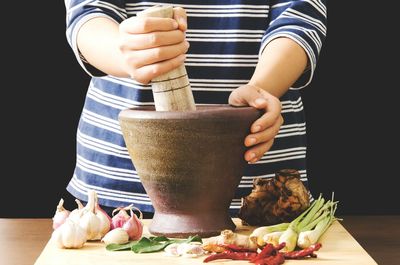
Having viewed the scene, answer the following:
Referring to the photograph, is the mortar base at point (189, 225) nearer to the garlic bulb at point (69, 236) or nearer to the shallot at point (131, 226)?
the shallot at point (131, 226)

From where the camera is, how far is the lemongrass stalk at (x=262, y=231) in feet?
4.61

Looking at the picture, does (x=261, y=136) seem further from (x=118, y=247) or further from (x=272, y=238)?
(x=118, y=247)

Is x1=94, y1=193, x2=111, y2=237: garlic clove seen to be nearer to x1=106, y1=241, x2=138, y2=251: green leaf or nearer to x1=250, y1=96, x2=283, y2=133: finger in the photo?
x1=106, y1=241, x2=138, y2=251: green leaf

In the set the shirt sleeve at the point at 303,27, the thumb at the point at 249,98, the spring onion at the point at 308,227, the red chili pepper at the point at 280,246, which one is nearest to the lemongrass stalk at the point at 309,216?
the spring onion at the point at 308,227

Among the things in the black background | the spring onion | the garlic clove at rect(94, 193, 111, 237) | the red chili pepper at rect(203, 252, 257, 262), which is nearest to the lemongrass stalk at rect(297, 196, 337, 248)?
the spring onion

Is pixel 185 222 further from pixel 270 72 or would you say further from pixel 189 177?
pixel 270 72

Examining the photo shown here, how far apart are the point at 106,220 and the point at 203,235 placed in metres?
0.17

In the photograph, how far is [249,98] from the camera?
5.08 feet

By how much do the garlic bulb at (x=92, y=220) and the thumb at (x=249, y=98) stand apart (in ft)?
1.04

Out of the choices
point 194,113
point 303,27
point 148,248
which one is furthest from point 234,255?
point 303,27

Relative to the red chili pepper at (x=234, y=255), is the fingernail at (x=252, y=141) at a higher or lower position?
higher

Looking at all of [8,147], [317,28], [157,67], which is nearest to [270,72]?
[317,28]

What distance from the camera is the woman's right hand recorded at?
1.47 metres

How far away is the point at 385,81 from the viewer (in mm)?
2949
